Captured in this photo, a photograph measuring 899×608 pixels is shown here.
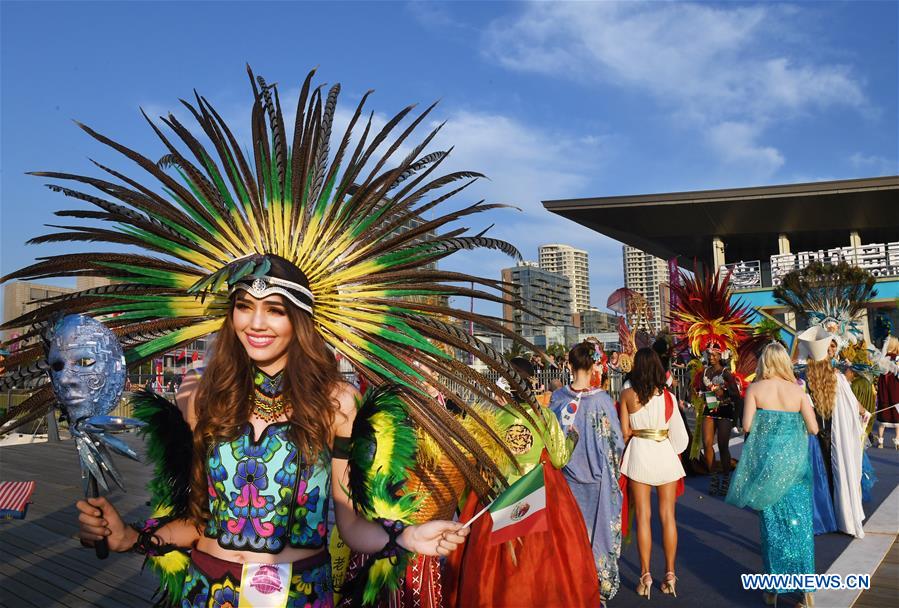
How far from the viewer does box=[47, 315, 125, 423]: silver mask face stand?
206 cm

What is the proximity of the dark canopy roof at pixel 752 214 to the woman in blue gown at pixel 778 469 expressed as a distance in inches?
1088

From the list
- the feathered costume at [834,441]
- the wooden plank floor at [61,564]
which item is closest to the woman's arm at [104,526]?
the wooden plank floor at [61,564]

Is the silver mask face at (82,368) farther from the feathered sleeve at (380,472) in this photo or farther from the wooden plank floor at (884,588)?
the wooden plank floor at (884,588)

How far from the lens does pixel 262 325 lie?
240 centimetres

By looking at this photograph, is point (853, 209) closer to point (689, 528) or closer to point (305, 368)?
point (689, 528)

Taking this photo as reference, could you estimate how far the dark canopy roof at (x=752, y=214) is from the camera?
98.9ft

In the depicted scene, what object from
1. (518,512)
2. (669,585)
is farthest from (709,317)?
(518,512)

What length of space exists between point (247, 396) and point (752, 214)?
109 ft

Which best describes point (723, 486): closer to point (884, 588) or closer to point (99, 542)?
point (884, 588)

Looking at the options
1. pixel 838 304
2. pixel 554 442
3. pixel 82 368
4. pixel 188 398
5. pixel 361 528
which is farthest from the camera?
pixel 838 304

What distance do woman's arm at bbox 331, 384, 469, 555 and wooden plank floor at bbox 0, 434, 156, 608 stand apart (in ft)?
11.9

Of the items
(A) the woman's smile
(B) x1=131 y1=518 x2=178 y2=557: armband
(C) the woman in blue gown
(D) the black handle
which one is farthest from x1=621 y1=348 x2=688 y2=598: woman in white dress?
(D) the black handle

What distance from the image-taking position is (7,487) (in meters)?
6.92

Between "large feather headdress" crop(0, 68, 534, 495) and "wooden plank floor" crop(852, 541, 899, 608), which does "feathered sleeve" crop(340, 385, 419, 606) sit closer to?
"large feather headdress" crop(0, 68, 534, 495)
